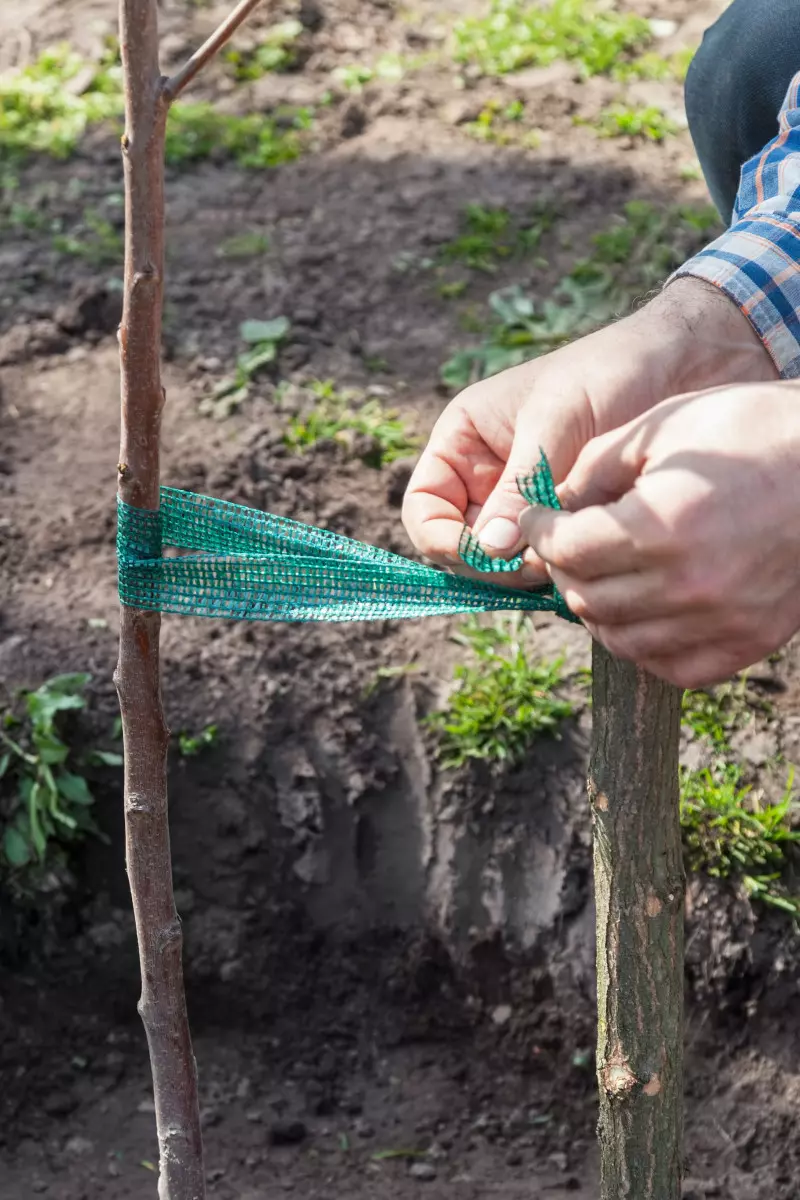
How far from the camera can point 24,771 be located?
7.18 ft

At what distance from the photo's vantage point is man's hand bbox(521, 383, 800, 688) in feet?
3.46

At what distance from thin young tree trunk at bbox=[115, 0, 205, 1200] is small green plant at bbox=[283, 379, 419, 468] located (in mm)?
1443

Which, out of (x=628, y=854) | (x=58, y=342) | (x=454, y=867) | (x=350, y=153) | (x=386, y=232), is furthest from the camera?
(x=350, y=153)

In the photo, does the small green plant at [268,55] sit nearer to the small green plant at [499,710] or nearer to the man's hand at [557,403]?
the small green plant at [499,710]

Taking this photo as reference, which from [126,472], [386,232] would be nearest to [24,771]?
[126,472]

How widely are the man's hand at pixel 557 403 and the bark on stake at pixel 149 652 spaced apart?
1.24ft

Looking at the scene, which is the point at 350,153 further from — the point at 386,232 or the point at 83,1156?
the point at 83,1156

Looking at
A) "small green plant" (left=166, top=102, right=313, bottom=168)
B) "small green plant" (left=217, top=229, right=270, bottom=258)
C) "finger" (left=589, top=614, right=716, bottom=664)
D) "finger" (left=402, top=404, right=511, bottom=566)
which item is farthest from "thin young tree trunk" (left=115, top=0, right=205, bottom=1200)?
"small green plant" (left=166, top=102, right=313, bottom=168)

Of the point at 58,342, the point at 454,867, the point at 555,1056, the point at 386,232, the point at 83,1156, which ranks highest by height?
the point at 386,232

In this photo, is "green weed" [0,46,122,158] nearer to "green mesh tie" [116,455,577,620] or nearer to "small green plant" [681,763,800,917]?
"green mesh tie" [116,455,577,620]

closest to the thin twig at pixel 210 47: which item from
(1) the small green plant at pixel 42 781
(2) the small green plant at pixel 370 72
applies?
(1) the small green plant at pixel 42 781

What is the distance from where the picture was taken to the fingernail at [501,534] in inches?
52.7

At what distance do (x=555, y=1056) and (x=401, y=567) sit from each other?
1.12 metres

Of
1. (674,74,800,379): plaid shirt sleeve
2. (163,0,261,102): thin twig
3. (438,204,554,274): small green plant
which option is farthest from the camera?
(438,204,554,274): small green plant
